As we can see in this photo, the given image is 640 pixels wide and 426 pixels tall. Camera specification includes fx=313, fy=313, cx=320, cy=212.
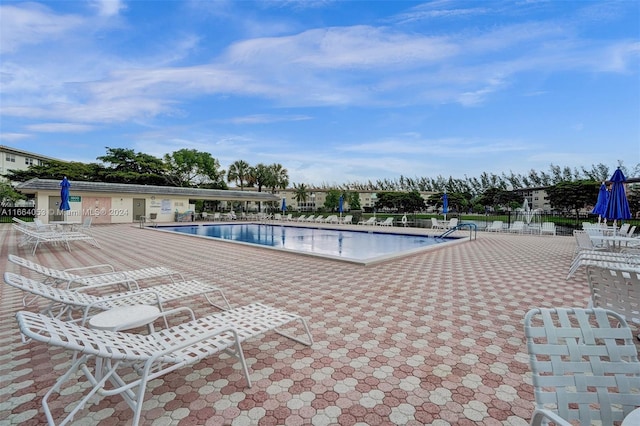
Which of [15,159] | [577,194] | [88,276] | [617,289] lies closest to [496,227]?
[617,289]

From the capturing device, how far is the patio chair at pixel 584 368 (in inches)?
53.2

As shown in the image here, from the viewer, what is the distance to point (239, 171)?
44.4 metres

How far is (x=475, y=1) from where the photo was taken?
12188mm

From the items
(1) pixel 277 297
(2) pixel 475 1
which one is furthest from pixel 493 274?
(2) pixel 475 1

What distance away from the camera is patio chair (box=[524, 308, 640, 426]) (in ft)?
4.43

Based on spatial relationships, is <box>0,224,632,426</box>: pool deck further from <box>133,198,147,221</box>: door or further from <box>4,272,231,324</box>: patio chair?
<box>133,198,147,221</box>: door

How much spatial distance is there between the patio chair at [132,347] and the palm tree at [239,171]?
1691 inches

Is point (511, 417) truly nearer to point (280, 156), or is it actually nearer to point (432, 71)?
point (432, 71)

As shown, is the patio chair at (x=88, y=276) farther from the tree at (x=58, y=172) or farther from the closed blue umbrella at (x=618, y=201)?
the tree at (x=58, y=172)

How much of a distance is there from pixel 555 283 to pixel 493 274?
3.17ft

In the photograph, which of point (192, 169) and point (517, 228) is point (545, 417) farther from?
point (192, 169)

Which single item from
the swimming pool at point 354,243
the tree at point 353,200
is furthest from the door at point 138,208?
the tree at point 353,200

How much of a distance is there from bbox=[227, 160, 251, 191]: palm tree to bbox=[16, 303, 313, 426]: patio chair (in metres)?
43.0

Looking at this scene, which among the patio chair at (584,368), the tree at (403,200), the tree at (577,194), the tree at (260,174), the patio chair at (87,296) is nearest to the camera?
the patio chair at (584,368)
